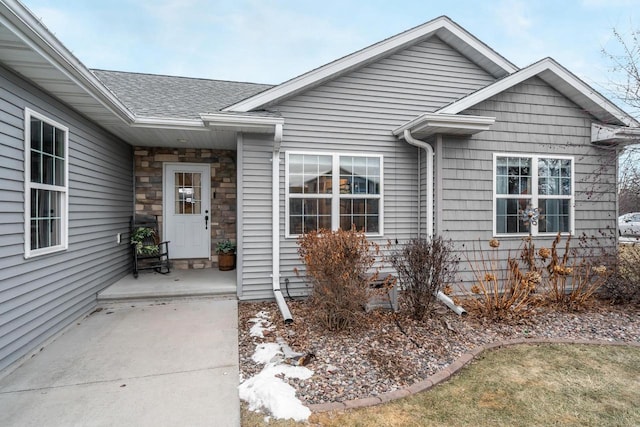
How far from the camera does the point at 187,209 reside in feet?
20.7

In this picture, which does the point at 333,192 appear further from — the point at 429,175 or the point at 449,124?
the point at 449,124

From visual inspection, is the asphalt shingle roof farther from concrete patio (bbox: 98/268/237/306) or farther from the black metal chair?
concrete patio (bbox: 98/268/237/306)

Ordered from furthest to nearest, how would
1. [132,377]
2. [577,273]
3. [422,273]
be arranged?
1. [577,273]
2. [422,273]
3. [132,377]

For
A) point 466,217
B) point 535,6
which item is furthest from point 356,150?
point 535,6

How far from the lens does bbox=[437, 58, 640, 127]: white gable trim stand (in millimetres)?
4668

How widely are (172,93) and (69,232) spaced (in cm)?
348

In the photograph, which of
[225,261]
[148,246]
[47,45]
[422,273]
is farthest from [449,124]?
[148,246]

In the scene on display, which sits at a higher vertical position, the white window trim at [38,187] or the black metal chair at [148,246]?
the white window trim at [38,187]

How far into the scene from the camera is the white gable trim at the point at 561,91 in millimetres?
4668

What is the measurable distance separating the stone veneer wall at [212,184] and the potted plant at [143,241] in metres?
0.34

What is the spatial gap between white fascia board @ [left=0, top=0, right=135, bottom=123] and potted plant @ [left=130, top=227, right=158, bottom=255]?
2.77m

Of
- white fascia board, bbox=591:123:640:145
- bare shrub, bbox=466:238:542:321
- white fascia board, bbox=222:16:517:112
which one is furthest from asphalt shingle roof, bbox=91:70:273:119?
white fascia board, bbox=591:123:640:145

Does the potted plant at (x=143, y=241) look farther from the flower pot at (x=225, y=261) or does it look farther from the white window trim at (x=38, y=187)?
the white window trim at (x=38, y=187)

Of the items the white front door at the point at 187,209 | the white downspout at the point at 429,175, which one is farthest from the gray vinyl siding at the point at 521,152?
the white front door at the point at 187,209
